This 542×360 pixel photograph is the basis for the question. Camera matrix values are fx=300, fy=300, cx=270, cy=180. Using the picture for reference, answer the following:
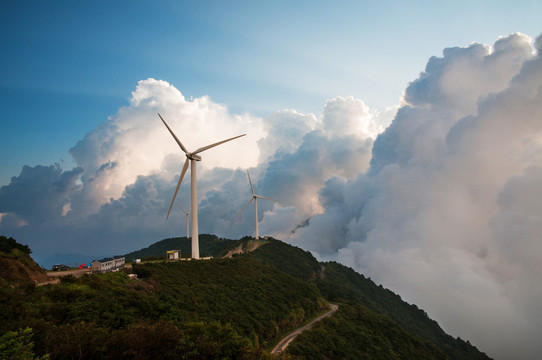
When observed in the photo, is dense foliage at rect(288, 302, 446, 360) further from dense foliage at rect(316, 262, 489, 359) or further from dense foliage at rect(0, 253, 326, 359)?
dense foliage at rect(316, 262, 489, 359)

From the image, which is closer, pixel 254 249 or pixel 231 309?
pixel 231 309

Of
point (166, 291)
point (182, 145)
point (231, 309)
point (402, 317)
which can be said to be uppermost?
point (182, 145)

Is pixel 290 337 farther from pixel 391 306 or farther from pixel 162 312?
pixel 391 306

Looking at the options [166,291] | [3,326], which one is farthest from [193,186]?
[3,326]

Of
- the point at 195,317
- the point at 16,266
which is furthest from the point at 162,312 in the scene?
the point at 16,266

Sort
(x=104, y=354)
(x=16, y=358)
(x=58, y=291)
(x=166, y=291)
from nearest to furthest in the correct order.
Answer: (x=16, y=358), (x=104, y=354), (x=58, y=291), (x=166, y=291)

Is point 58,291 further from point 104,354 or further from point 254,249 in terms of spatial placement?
point 254,249

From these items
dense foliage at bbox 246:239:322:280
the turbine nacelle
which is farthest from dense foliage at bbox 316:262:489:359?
the turbine nacelle

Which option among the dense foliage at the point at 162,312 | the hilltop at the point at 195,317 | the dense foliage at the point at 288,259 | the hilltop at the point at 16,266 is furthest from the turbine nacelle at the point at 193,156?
the dense foliage at the point at 288,259
